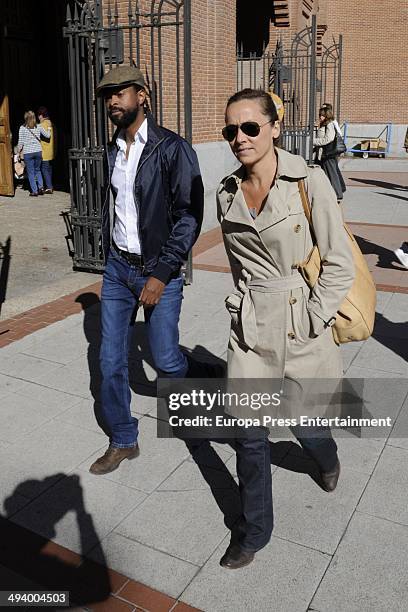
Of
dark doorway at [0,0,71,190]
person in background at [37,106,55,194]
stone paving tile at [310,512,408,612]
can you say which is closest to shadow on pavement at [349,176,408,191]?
dark doorway at [0,0,71,190]

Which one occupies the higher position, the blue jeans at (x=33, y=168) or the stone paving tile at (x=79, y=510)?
the blue jeans at (x=33, y=168)

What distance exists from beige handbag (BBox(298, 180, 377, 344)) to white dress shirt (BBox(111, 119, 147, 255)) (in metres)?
1.23

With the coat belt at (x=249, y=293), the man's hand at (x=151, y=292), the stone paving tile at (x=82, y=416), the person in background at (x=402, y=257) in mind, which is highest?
the coat belt at (x=249, y=293)

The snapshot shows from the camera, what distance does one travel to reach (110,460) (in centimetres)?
395

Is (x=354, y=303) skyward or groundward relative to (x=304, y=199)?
groundward

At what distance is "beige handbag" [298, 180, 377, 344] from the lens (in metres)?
2.88

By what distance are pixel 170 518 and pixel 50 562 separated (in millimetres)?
634

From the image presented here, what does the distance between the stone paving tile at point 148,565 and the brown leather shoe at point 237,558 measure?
0.14 metres

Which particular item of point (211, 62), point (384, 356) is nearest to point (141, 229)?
point (384, 356)

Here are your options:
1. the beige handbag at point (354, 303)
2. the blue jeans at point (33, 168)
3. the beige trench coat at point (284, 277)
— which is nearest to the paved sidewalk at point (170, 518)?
the beige trench coat at point (284, 277)

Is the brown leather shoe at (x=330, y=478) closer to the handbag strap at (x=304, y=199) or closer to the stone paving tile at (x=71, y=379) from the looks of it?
the handbag strap at (x=304, y=199)

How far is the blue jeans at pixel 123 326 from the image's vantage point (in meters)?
3.79

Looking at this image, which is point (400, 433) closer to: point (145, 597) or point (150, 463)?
point (150, 463)

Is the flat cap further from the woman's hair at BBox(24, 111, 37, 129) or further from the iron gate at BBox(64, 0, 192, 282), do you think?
the woman's hair at BBox(24, 111, 37, 129)
